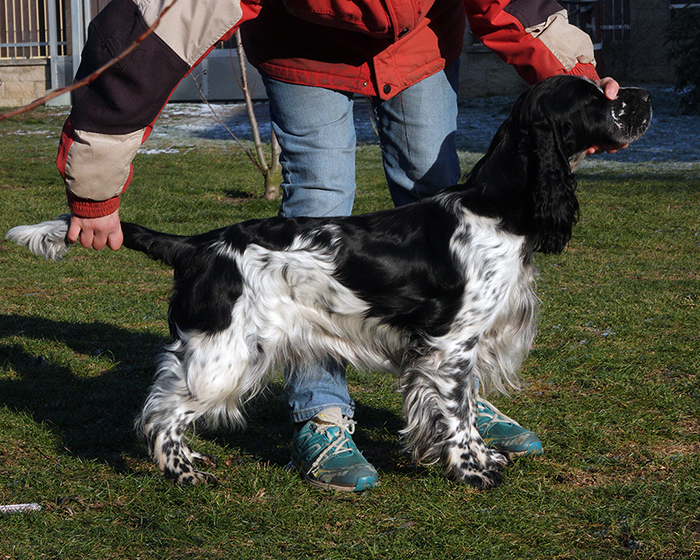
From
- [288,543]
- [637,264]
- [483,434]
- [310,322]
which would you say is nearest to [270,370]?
[310,322]

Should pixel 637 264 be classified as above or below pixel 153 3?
below

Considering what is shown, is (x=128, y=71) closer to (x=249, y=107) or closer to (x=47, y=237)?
(x=47, y=237)

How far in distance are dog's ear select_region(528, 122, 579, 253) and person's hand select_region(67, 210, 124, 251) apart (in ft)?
4.94

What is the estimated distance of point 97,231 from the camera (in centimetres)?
262

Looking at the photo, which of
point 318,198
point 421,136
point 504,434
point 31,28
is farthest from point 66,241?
point 31,28

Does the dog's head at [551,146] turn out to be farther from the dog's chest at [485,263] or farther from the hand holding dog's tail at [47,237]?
the hand holding dog's tail at [47,237]

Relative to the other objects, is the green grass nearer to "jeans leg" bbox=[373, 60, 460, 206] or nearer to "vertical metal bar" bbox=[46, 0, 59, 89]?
"jeans leg" bbox=[373, 60, 460, 206]

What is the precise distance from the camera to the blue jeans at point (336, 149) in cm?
293

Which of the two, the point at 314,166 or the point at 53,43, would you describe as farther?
the point at 53,43

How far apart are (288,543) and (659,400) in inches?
77.2

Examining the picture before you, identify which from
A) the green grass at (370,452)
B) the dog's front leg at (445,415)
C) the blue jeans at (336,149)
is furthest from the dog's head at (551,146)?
the green grass at (370,452)

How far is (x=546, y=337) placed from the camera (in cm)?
450

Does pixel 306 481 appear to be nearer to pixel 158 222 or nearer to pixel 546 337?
pixel 546 337

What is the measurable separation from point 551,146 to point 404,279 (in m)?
0.73
